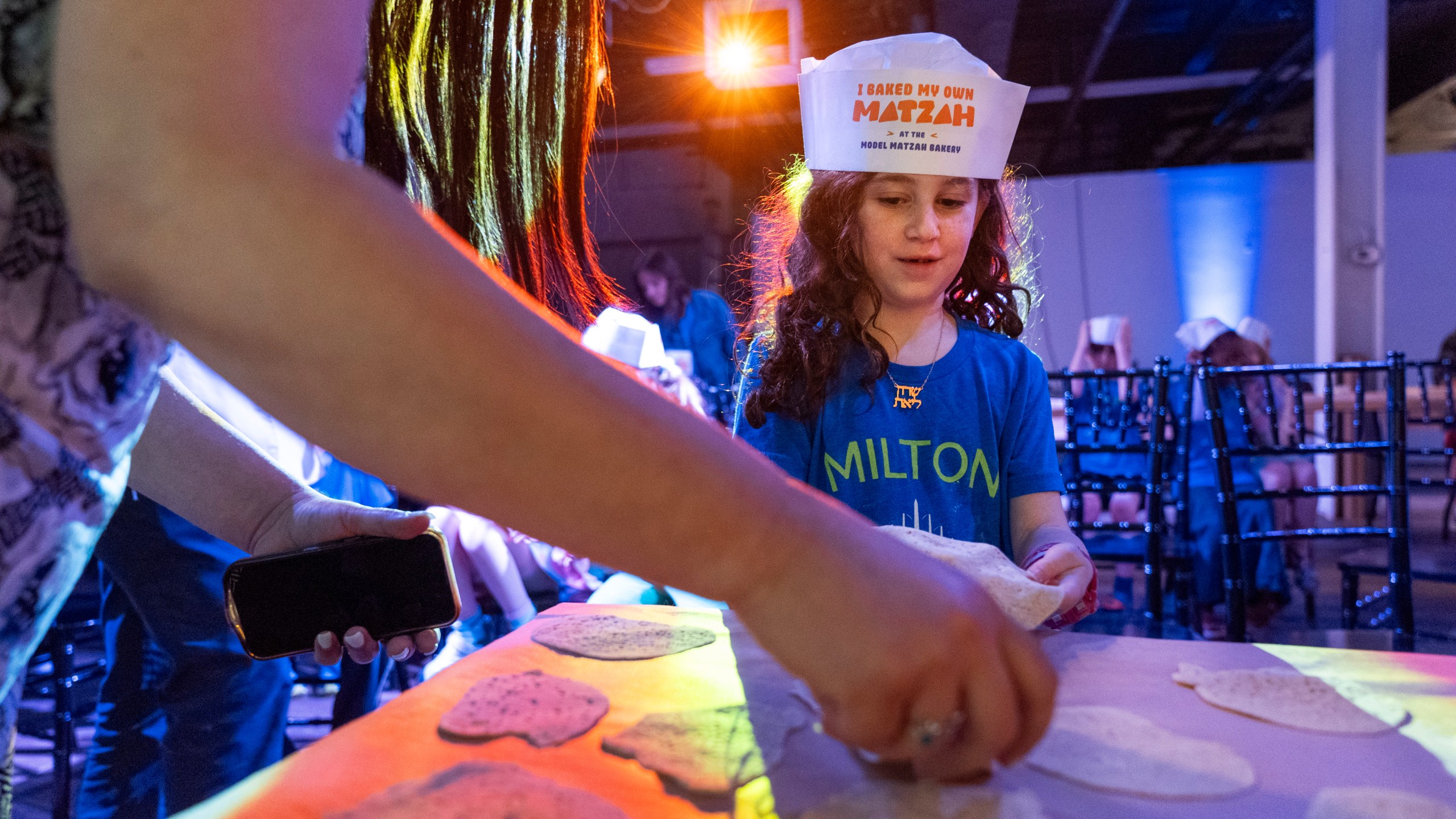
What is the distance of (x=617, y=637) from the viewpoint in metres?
0.86

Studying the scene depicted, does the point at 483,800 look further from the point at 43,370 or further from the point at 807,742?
the point at 43,370

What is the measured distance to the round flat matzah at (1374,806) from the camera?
529 mm

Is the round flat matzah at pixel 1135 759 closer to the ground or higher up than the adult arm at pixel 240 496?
closer to the ground

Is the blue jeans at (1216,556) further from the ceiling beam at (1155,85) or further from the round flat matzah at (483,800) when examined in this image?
the ceiling beam at (1155,85)

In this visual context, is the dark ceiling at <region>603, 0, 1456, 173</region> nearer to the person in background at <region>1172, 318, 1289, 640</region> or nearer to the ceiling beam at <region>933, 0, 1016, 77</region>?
the ceiling beam at <region>933, 0, 1016, 77</region>

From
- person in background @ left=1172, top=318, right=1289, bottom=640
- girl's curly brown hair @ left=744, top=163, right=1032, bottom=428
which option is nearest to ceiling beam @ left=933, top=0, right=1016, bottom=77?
person in background @ left=1172, top=318, right=1289, bottom=640

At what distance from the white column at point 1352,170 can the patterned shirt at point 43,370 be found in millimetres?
6659

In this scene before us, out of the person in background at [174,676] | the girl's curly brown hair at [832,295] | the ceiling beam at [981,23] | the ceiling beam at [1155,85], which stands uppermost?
the ceiling beam at [1155,85]

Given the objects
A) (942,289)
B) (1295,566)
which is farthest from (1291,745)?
(1295,566)

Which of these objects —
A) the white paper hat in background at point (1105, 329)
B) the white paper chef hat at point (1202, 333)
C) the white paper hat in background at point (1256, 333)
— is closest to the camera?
the white paper chef hat at point (1202, 333)

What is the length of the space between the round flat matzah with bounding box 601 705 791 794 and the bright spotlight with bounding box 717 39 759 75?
5.06 meters

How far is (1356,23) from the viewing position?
218 inches

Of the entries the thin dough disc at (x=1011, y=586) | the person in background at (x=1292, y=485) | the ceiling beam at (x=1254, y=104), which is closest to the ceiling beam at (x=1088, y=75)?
the ceiling beam at (x=1254, y=104)

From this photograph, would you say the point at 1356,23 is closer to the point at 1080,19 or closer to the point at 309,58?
the point at 1080,19
